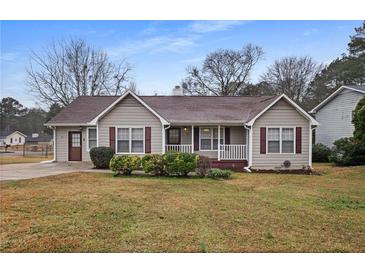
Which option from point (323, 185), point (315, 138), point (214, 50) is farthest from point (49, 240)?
point (214, 50)

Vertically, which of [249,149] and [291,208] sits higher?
[249,149]

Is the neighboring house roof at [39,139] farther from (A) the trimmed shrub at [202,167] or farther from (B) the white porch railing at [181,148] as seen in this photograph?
(A) the trimmed shrub at [202,167]

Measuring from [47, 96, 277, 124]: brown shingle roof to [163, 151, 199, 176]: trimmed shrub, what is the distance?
4118 mm

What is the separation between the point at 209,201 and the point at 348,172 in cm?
958

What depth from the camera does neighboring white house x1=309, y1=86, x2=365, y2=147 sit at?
21.2 metres

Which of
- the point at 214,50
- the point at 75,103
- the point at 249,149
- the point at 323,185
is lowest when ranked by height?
the point at 323,185

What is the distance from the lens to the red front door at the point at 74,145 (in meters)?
18.8

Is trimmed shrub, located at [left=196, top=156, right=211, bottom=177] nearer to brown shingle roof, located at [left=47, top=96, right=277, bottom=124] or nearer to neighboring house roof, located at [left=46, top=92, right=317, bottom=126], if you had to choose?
neighboring house roof, located at [left=46, top=92, right=317, bottom=126]

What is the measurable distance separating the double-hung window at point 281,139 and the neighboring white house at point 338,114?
7260mm

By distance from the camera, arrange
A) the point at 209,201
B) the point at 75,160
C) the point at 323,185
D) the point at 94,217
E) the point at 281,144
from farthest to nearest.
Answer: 1. the point at 75,160
2. the point at 281,144
3. the point at 323,185
4. the point at 209,201
5. the point at 94,217

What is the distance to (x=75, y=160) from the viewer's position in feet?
62.1

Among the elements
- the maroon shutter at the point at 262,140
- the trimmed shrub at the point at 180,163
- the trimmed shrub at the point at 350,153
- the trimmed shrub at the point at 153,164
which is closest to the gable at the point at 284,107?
the maroon shutter at the point at 262,140

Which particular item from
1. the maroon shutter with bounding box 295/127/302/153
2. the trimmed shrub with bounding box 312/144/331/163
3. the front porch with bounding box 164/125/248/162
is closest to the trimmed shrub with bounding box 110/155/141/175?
the front porch with bounding box 164/125/248/162

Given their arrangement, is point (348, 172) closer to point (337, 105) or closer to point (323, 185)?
point (323, 185)
